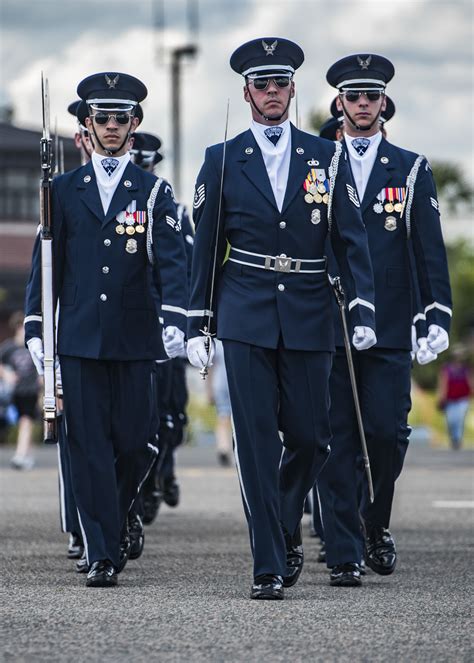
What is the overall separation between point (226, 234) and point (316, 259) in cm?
40

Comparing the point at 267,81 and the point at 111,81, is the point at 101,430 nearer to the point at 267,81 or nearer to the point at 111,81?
the point at 111,81

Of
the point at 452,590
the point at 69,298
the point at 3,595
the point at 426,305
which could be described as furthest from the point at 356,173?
the point at 3,595

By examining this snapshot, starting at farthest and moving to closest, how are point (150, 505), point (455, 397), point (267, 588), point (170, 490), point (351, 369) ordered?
point (455, 397) < point (170, 490) < point (150, 505) < point (351, 369) < point (267, 588)

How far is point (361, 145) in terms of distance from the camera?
8531mm

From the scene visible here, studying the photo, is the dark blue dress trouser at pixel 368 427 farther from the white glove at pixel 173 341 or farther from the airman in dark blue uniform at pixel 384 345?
the white glove at pixel 173 341

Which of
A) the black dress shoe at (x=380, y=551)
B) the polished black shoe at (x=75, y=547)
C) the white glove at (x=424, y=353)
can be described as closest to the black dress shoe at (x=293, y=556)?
the black dress shoe at (x=380, y=551)

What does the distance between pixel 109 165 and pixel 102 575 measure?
192cm

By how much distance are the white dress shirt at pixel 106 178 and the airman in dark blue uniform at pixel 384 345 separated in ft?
3.60

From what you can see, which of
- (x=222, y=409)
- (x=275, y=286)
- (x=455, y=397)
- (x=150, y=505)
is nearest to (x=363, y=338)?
(x=275, y=286)

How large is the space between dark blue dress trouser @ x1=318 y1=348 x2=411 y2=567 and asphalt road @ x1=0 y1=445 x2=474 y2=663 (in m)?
0.38

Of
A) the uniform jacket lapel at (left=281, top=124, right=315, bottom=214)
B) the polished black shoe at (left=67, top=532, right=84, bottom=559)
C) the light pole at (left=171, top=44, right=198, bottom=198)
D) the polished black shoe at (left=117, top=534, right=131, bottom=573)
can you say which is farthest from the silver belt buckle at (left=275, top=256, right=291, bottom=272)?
the light pole at (left=171, top=44, right=198, bottom=198)

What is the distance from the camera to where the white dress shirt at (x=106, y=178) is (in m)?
8.27

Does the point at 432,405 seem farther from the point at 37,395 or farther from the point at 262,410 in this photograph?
the point at 262,410

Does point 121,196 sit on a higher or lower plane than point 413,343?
higher
